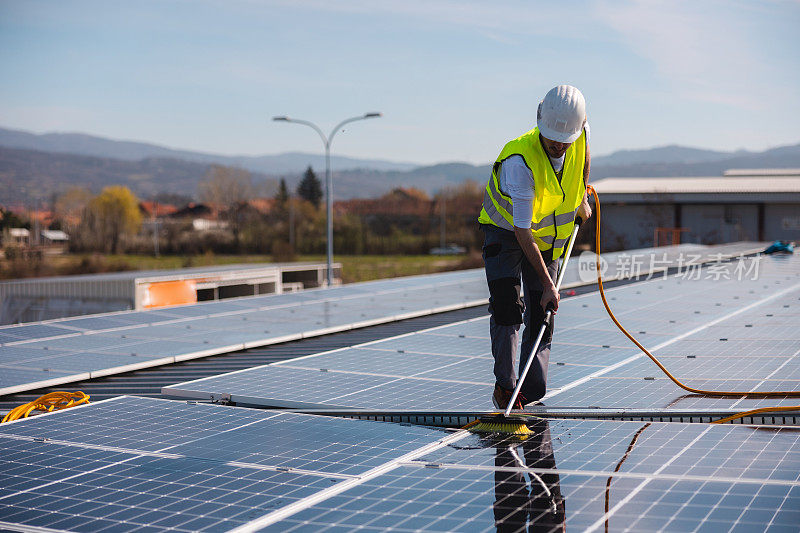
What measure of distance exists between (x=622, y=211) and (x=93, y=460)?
61.0m

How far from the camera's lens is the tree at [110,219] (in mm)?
103312

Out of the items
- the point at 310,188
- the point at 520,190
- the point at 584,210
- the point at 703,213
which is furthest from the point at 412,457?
the point at 310,188

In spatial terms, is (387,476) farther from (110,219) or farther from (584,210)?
(110,219)

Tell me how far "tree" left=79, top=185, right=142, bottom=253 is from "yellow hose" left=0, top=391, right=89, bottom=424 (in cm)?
9954

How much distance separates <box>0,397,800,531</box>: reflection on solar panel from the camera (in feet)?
12.2

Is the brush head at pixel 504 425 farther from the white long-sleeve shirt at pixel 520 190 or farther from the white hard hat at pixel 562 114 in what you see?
the white hard hat at pixel 562 114

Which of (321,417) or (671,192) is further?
(671,192)

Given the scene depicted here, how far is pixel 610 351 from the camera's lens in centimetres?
793

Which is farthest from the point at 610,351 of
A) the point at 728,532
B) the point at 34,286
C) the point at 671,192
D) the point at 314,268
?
the point at 671,192

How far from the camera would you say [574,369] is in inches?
277

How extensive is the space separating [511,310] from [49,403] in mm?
3541

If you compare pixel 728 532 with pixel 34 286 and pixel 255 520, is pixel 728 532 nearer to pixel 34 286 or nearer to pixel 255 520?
pixel 255 520

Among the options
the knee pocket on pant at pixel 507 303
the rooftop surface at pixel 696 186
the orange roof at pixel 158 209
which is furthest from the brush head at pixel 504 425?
the orange roof at pixel 158 209

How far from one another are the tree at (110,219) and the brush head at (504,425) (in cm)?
10197
